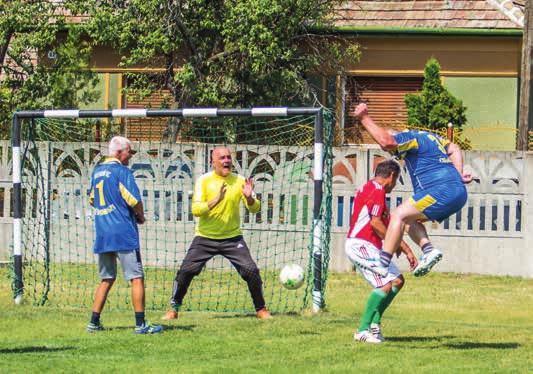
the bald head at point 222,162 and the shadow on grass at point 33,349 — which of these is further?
the bald head at point 222,162

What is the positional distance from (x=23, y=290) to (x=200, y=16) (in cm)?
1176

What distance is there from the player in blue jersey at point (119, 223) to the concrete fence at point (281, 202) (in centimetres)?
563

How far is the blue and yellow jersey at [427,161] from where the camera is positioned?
11.3m

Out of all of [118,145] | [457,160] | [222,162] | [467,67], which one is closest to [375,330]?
[457,160]

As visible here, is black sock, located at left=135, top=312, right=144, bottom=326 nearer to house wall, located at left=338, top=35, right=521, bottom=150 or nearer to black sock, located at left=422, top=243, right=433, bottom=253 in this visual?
black sock, located at left=422, top=243, right=433, bottom=253

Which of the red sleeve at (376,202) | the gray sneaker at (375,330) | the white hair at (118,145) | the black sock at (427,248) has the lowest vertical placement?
the gray sneaker at (375,330)

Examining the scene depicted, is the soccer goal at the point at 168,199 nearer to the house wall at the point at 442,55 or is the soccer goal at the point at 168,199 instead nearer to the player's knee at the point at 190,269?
the player's knee at the point at 190,269

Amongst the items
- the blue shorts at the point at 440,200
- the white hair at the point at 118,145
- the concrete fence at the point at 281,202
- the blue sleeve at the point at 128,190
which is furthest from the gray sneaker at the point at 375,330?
the concrete fence at the point at 281,202

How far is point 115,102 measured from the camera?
2908 cm

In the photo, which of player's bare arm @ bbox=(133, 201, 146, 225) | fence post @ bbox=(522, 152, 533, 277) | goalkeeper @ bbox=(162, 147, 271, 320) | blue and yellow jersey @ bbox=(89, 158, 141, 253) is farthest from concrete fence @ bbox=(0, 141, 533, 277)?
blue and yellow jersey @ bbox=(89, 158, 141, 253)

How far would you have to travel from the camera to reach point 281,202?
1825 cm

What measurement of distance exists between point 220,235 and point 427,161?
3212 millimetres

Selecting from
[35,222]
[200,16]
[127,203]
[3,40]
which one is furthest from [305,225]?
[3,40]

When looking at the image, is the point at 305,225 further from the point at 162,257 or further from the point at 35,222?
the point at 35,222
